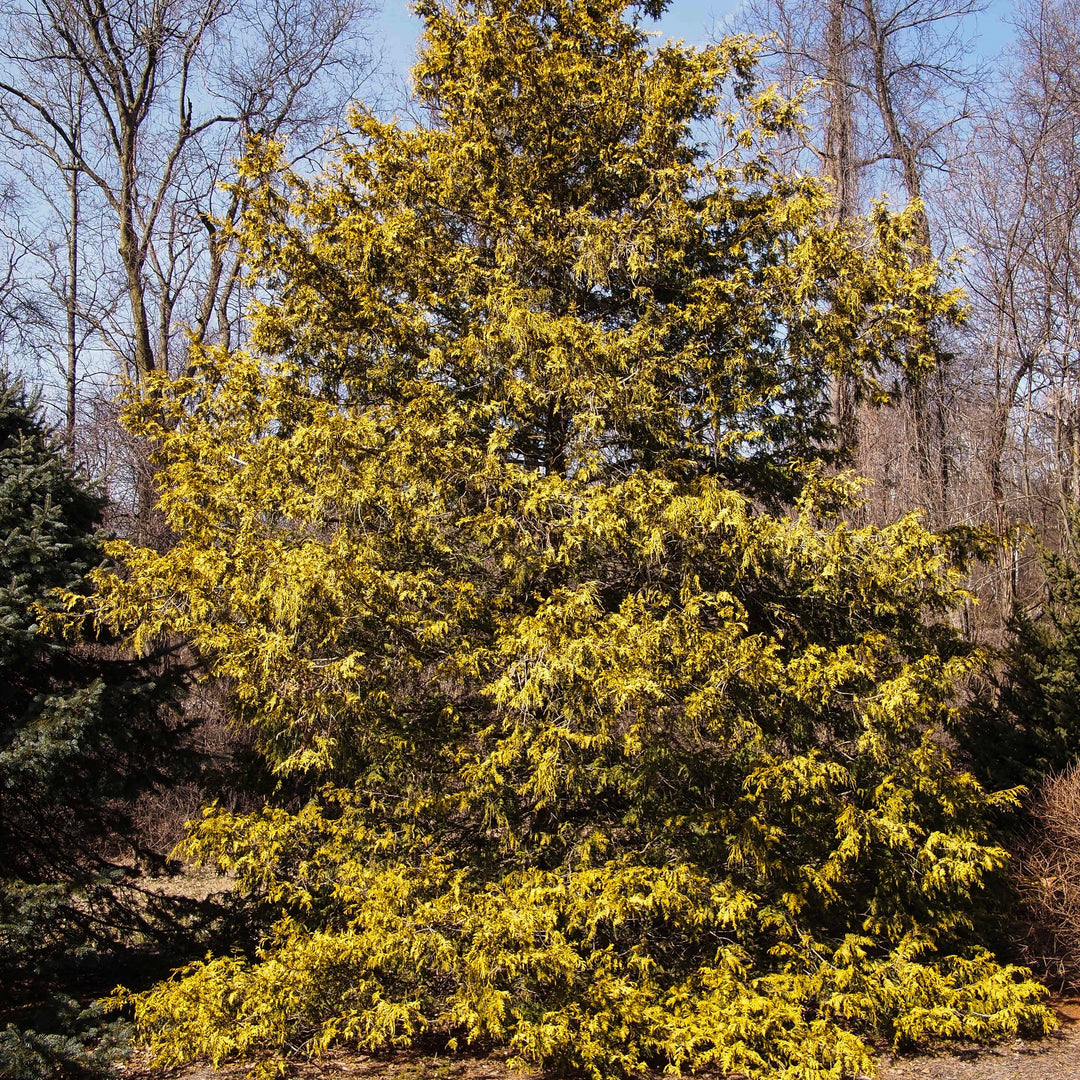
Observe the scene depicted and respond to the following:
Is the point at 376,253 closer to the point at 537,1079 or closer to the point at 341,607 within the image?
the point at 341,607

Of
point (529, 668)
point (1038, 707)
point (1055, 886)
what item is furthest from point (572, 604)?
point (1038, 707)

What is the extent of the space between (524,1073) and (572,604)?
3165mm

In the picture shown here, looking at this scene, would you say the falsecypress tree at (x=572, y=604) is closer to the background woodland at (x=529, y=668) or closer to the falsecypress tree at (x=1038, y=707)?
the background woodland at (x=529, y=668)

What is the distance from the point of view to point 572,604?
5.95 m

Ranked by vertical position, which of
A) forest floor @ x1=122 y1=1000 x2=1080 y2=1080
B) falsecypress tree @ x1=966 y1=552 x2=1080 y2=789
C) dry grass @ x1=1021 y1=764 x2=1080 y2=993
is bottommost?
forest floor @ x1=122 y1=1000 x2=1080 y2=1080

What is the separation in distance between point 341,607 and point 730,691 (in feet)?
8.90

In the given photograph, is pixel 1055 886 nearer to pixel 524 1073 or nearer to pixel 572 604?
pixel 524 1073

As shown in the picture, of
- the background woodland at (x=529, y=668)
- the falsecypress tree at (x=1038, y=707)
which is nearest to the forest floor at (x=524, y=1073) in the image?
the background woodland at (x=529, y=668)

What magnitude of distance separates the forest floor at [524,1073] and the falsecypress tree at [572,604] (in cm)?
21

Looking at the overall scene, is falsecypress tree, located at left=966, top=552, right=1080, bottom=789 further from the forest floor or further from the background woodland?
the forest floor

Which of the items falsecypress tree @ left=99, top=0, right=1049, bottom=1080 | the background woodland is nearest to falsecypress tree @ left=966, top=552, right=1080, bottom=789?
the background woodland

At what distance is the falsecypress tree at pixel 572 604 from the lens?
19.1 feet

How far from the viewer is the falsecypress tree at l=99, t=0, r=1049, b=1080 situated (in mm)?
5820

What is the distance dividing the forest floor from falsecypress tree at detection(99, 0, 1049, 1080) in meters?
0.21
